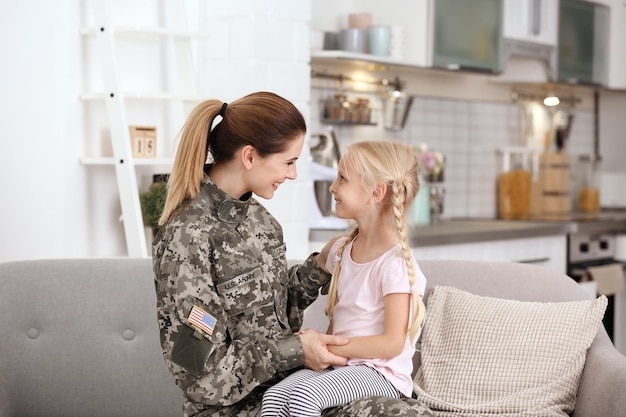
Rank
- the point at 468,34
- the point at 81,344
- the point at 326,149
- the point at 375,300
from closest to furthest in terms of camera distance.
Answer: the point at 375,300 < the point at 81,344 < the point at 326,149 < the point at 468,34

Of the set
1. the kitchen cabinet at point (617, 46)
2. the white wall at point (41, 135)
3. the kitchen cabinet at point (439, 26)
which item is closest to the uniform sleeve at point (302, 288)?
the white wall at point (41, 135)

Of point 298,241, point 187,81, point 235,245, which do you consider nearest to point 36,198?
point 187,81

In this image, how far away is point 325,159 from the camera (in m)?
4.22

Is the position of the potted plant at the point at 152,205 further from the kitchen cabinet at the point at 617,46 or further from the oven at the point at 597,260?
the kitchen cabinet at the point at 617,46

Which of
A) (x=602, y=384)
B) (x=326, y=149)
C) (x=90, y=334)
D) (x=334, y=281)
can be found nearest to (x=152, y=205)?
(x=90, y=334)

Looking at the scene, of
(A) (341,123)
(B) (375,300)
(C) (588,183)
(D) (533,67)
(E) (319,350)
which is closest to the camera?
(E) (319,350)

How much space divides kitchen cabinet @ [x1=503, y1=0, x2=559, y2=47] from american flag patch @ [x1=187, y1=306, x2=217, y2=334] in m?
3.32

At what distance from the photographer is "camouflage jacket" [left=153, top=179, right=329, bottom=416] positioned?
197cm

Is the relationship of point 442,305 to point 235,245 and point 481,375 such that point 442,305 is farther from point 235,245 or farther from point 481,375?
point 235,245

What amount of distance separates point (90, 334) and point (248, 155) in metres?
0.96

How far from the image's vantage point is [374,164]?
86.6 inches

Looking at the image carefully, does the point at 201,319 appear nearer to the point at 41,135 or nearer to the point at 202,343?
the point at 202,343

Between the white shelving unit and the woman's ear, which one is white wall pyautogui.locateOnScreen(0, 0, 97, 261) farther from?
the woman's ear

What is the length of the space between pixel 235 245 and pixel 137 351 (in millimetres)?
824
